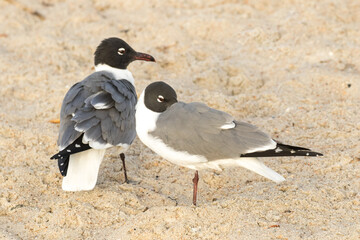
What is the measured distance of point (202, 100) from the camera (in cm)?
577

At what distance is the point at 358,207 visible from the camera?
393 cm

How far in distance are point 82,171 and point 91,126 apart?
0.37 meters

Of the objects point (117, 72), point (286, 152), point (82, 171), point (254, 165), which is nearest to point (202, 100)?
point (117, 72)

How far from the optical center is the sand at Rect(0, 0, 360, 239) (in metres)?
3.89

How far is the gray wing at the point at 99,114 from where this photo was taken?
4.22 meters

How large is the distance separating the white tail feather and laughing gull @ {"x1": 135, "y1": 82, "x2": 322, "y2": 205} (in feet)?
1.80

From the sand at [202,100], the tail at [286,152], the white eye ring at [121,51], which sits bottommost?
the sand at [202,100]

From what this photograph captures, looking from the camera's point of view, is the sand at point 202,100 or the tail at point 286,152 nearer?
the tail at point 286,152

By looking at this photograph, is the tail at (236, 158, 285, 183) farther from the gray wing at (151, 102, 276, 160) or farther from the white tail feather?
the white tail feather

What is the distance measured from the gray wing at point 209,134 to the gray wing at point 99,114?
0.57m

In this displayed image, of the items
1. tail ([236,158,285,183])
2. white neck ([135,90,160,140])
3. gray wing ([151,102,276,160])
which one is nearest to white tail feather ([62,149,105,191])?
white neck ([135,90,160,140])

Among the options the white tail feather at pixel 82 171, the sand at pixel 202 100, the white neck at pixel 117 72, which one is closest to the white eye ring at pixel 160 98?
the white tail feather at pixel 82 171

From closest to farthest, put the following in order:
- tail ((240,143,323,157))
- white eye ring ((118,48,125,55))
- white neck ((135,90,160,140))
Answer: tail ((240,143,323,157))
white neck ((135,90,160,140))
white eye ring ((118,48,125,55))

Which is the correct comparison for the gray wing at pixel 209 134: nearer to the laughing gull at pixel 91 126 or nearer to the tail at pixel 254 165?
the tail at pixel 254 165
